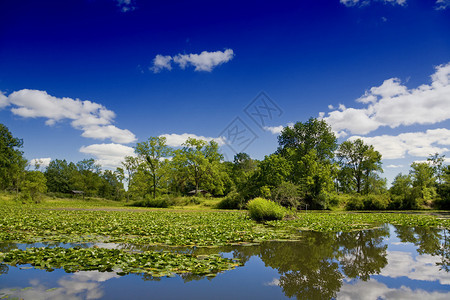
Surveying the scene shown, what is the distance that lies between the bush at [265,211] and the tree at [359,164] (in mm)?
33911

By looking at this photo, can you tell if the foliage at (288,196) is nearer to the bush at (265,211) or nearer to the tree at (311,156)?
the bush at (265,211)

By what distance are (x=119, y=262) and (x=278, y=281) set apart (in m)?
3.95

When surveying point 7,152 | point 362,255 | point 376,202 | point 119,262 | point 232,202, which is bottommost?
point 232,202

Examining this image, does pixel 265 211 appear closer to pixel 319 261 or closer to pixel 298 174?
pixel 319 261

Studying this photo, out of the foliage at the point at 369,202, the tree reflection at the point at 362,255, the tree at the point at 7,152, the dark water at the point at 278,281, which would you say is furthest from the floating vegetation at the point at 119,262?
the tree at the point at 7,152

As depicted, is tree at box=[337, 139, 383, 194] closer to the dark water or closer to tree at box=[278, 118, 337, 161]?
tree at box=[278, 118, 337, 161]

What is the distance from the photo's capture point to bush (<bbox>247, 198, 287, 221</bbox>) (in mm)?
18531

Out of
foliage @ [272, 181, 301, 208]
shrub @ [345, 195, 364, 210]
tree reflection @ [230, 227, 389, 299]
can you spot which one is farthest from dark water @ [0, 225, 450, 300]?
shrub @ [345, 195, 364, 210]

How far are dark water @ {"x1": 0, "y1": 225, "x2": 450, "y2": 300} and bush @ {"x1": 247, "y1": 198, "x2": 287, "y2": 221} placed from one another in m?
9.92

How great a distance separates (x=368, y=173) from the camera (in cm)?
4775

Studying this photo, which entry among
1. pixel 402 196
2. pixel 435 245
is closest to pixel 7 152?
pixel 435 245

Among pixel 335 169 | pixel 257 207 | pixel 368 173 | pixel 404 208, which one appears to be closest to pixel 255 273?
pixel 257 207

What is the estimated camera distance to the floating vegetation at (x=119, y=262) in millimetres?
6168

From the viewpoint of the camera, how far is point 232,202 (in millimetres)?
36844
